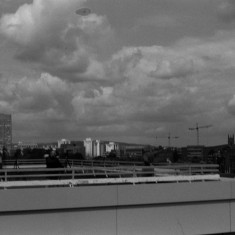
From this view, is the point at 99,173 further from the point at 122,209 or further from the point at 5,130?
the point at 5,130

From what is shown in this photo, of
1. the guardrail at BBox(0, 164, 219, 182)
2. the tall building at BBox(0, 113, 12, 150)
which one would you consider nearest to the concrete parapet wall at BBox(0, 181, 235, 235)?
the guardrail at BBox(0, 164, 219, 182)

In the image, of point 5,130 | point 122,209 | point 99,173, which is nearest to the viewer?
point 122,209

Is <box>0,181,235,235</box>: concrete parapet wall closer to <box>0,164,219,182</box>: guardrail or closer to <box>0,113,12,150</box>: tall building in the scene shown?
<box>0,164,219,182</box>: guardrail

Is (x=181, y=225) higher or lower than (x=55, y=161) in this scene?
lower

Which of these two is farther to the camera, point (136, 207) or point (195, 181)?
point (195, 181)

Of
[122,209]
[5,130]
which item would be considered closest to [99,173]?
[122,209]

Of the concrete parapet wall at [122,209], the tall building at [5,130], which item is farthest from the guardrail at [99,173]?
the tall building at [5,130]

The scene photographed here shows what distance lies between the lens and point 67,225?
48.5ft

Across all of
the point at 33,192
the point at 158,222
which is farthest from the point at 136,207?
the point at 33,192

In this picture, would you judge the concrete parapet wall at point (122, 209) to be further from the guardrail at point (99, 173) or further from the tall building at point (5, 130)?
the tall building at point (5, 130)

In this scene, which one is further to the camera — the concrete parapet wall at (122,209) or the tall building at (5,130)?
the tall building at (5,130)

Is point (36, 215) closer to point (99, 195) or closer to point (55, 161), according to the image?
point (99, 195)

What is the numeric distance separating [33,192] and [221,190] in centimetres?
628

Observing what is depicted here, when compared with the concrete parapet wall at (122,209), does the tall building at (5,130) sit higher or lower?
higher
